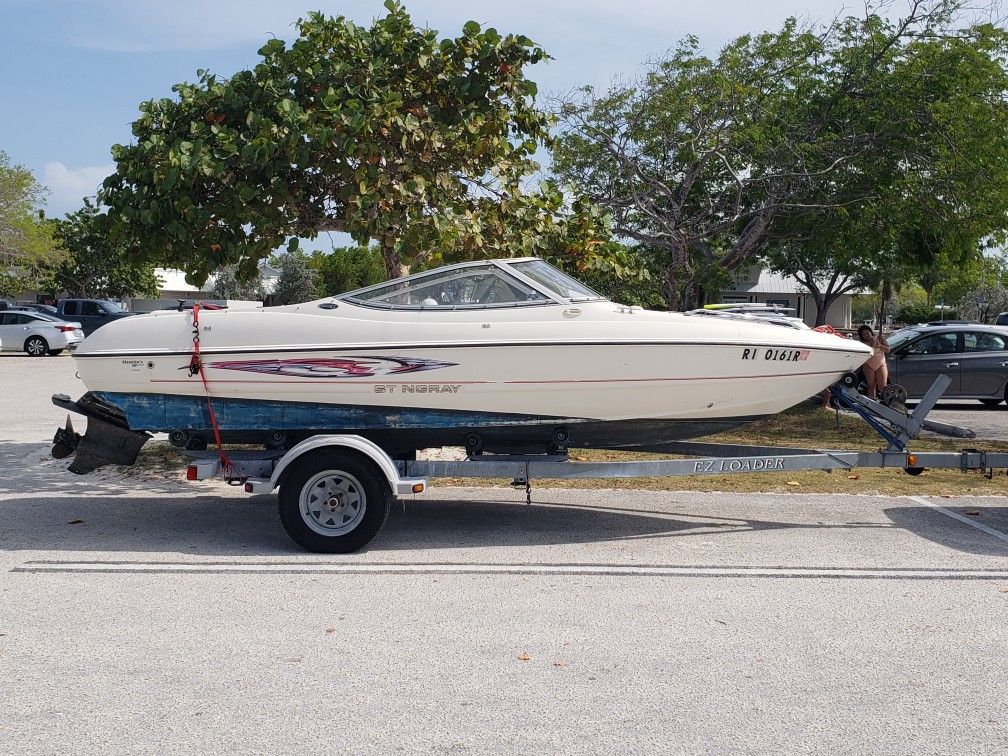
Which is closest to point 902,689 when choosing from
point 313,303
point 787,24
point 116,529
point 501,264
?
point 501,264

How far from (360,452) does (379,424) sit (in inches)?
16.8

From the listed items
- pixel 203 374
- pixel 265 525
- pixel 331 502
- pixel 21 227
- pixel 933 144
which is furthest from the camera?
pixel 21 227

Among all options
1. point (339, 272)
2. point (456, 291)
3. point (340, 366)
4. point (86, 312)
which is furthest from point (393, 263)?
point (339, 272)

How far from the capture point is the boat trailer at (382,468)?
7359mm

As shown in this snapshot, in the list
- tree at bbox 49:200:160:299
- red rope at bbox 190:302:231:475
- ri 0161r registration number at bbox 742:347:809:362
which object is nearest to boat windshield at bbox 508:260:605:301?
ri 0161r registration number at bbox 742:347:809:362

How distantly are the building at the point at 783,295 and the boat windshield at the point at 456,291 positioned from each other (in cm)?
4187

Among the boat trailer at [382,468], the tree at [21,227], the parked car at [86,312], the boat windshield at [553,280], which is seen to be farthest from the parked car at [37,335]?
the boat windshield at [553,280]

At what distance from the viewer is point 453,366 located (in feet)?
24.8

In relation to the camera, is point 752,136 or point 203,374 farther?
point 752,136

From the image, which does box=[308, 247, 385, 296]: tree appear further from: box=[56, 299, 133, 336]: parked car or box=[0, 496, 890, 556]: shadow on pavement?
box=[0, 496, 890, 556]: shadow on pavement

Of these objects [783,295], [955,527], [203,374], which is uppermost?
[783,295]

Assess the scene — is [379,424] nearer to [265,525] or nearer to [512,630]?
[265,525]

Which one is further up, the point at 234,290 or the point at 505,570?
the point at 234,290

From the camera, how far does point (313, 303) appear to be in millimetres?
7949
